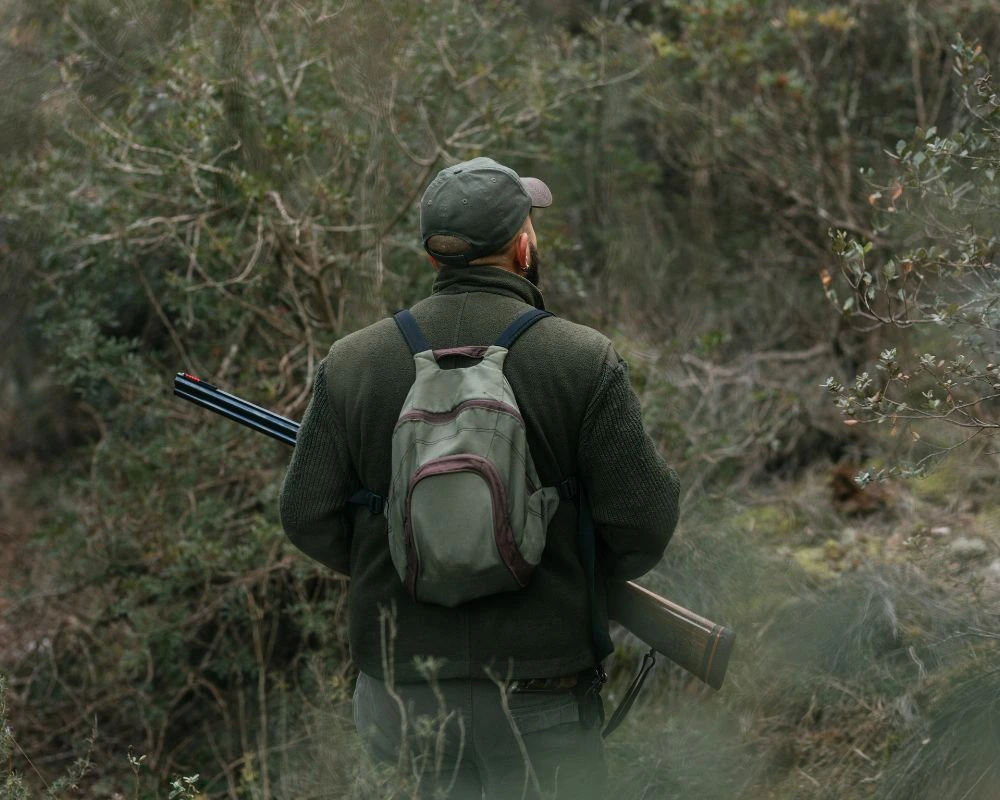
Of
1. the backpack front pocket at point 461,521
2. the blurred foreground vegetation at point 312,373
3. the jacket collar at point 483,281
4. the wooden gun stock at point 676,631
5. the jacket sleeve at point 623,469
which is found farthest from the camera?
the blurred foreground vegetation at point 312,373

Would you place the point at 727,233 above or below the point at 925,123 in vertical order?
below

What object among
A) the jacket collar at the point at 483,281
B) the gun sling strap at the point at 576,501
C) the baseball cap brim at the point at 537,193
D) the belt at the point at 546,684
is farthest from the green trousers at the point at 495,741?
the baseball cap brim at the point at 537,193

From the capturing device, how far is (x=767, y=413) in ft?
21.1

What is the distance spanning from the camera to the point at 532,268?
2.78 metres

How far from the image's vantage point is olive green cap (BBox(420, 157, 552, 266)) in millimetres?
2566

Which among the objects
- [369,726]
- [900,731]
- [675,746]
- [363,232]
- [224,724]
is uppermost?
[363,232]

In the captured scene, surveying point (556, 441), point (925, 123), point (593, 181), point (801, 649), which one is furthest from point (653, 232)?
point (556, 441)

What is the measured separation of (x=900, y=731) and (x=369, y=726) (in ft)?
5.98

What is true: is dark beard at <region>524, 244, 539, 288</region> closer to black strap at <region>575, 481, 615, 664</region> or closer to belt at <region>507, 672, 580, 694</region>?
black strap at <region>575, 481, 615, 664</region>

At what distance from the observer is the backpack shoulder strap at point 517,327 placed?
100.0 inches

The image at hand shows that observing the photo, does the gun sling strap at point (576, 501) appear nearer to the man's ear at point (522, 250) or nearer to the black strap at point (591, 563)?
the black strap at point (591, 563)

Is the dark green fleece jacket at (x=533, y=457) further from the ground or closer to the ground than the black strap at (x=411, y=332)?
closer to the ground

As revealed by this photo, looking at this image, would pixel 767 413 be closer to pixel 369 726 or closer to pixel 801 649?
pixel 801 649

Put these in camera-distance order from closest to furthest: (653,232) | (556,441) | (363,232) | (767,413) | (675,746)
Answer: (556,441) < (675,746) < (363,232) < (767,413) < (653,232)
